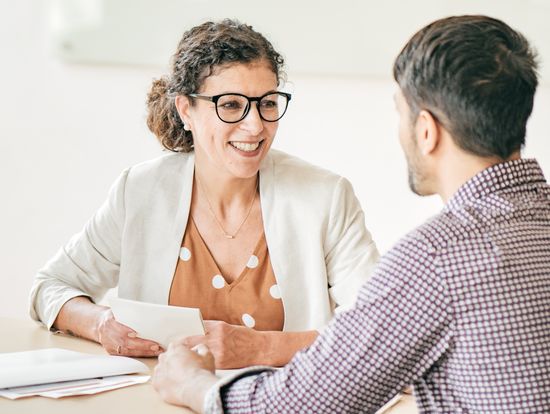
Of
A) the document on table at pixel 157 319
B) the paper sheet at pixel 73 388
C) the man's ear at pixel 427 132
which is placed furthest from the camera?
the document on table at pixel 157 319

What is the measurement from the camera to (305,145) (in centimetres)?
365

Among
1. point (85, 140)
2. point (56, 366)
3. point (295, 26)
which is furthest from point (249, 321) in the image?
point (85, 140)

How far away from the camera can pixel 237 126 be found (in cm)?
223

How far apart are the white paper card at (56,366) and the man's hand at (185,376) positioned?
18cm

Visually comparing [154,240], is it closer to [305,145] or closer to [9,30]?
[305,145]

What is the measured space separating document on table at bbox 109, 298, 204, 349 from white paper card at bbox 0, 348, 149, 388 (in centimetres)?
10

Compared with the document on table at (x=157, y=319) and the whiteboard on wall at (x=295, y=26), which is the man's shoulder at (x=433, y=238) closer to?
the document on table at (x=157, y=319)

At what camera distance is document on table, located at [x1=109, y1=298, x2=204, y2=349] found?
1831 millimetres

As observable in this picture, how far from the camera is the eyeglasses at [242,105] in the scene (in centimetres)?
220

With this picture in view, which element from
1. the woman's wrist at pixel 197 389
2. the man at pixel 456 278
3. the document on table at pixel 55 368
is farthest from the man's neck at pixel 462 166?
the document on table at pixel 55 368

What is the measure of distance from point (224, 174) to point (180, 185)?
0.43 feet

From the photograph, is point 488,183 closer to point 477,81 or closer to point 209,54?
point 477,81

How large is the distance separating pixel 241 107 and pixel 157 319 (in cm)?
60

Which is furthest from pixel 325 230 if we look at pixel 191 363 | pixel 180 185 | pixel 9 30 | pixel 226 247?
pixel 9 30
